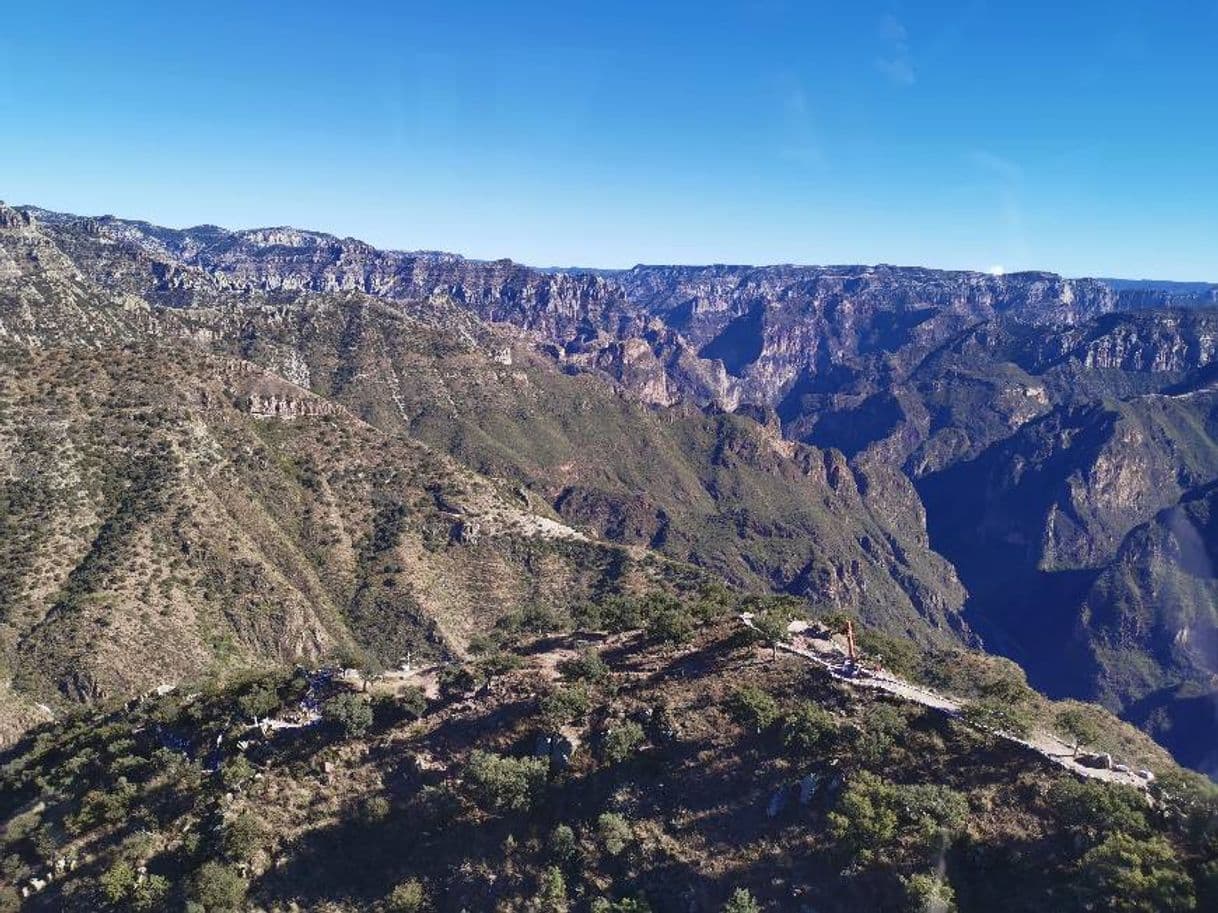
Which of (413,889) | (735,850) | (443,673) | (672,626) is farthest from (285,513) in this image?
(735,850)

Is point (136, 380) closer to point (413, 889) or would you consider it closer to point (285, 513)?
point (285, 513)

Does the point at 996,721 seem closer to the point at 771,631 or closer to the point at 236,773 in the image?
the point at 771,631

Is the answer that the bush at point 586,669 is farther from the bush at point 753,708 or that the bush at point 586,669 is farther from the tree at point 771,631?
the tree at point 771,631

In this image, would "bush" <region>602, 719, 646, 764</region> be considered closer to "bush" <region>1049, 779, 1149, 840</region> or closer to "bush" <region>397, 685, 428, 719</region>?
"bush" <region>397, 685, 428, 719</region>

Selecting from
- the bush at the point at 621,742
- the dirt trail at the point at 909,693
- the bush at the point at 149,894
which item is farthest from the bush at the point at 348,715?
the dirt trail at the point at 909,693

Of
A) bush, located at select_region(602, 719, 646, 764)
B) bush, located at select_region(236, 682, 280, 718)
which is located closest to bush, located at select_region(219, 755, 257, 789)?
bush, located at select_region(236, 682, 280, 718)
